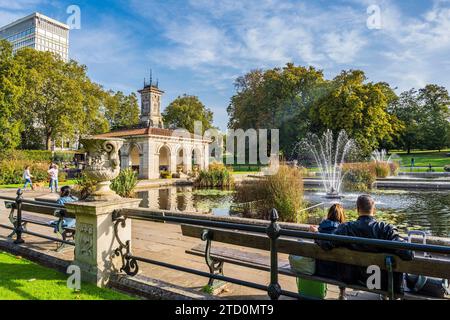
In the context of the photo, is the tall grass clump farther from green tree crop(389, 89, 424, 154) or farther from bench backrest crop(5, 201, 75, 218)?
green tree crop(389, 89, 424, 154)

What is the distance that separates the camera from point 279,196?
8516 mm

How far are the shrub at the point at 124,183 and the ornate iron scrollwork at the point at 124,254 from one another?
9.14 metres

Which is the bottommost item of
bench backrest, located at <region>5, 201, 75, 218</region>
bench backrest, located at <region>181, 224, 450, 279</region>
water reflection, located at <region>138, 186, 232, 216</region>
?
water reflection, located at <region>138, 186, 232, 216</region>

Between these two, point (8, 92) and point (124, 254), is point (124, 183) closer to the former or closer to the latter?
point (124, 254)

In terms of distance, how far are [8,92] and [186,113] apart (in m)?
31.8

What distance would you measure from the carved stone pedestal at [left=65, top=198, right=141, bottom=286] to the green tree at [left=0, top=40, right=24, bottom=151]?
29.8m

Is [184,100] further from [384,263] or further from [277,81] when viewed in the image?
[384,263]

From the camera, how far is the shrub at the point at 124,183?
42.0 feet

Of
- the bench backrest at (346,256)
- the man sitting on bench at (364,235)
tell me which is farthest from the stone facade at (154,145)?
the man sitting on bench at (364,235)

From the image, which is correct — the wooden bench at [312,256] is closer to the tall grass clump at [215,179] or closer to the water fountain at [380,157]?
the tall grass clump at [215,179]

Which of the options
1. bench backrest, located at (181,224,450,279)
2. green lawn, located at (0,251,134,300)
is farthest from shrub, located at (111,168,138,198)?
bench backrest, located at (181,224,450,279)

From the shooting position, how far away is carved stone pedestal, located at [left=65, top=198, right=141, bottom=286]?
388cm

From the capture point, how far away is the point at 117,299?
3510 mm

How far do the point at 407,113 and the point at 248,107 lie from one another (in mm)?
28887
